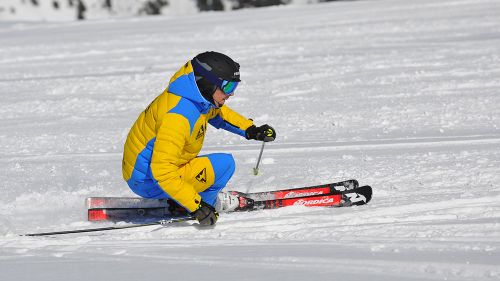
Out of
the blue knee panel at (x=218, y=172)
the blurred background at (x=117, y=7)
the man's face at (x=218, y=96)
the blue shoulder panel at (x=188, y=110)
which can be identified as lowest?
the blue knee panel at (x=218, y=172)

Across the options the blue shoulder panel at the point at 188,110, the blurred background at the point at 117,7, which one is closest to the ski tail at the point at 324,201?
the blue shoulder panel at the point at 188,110

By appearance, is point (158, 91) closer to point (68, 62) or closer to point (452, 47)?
point (68, 62)

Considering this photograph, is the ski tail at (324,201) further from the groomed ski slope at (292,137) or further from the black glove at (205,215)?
the black glove at (205,215)

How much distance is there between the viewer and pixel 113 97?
996 cm

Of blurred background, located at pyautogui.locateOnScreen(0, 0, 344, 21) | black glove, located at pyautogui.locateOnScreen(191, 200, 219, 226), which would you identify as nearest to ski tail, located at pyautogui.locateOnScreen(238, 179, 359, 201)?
black glove, located at pyautogui.locateOnScreen(191, 200, 219, 226)

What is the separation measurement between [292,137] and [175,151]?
315 centimetres

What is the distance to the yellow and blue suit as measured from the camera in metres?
4.90

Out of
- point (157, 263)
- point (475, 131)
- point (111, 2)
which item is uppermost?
point (111, 2)

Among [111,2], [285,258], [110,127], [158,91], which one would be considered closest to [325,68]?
[158,91]

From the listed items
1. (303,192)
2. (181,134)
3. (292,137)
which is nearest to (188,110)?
(181,134)

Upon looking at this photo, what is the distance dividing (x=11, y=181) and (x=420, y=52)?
623cm

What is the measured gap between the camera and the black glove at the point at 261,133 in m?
5.71

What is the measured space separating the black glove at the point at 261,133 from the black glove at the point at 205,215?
2.90 feet

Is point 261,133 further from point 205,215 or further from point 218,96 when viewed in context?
point 205,215
